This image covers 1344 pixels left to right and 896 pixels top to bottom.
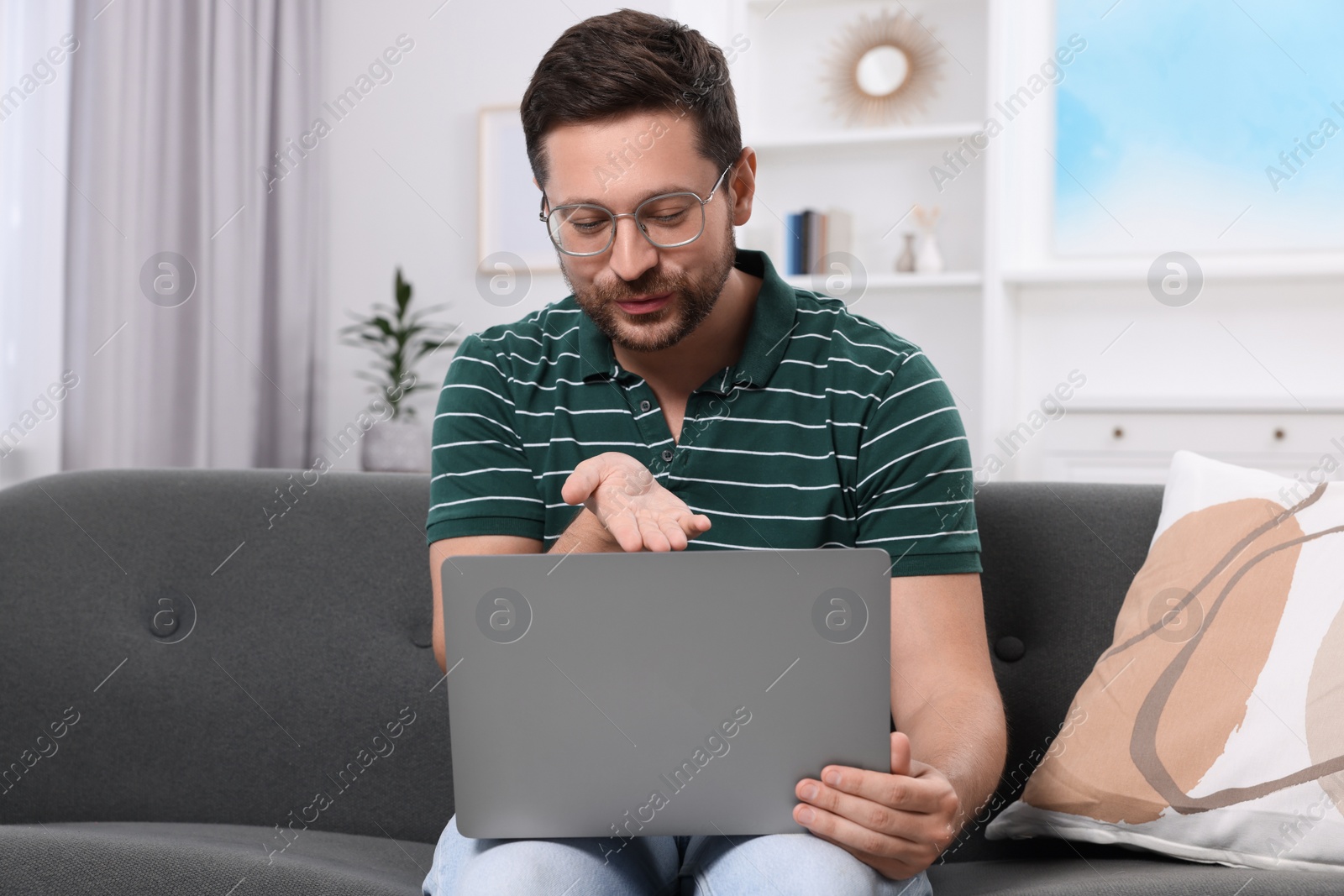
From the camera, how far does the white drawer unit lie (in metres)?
2.89

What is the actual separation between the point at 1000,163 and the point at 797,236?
0.60m

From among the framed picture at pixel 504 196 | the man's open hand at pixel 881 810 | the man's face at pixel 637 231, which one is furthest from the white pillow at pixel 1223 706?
the framed picture at pixel 504 196

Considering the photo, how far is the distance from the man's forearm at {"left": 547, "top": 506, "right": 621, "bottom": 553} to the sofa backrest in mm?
400

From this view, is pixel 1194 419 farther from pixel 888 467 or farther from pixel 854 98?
pixel 888 467

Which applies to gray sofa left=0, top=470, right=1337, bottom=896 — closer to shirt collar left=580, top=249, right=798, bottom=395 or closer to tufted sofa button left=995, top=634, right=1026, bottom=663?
tufted sofa button left=995, top=634, right=1026, bottom=663

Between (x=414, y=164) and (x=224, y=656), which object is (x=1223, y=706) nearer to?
(x=224, y=656)

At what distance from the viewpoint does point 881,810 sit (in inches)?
Answer: 32.0

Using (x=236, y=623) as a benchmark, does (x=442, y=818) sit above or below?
below

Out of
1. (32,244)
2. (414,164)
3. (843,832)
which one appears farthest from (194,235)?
(843,832)

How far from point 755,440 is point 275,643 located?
62cm

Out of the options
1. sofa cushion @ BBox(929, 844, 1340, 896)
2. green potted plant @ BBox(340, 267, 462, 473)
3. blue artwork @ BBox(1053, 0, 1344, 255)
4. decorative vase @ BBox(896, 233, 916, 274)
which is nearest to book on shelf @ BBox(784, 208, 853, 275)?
decorative vase @ BBox(896, 233, 916, 274)

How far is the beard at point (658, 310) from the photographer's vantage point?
115 cm

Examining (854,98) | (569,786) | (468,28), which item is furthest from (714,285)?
(468,28)

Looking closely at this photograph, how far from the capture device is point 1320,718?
3.33 feet
